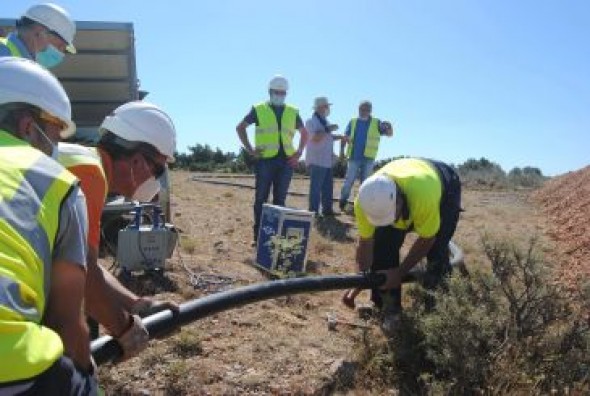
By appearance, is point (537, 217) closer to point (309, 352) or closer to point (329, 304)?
point (329, 304)

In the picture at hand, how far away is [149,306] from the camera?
9.76 feet

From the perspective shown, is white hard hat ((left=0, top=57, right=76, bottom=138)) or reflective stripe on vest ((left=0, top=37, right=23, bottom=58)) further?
reflective stripe on vest ((left=0, top=37, right=23, bottom=58))

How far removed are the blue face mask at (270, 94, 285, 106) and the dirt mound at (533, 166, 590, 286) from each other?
3.67 metres

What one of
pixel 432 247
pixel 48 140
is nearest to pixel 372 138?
pixel 432 247

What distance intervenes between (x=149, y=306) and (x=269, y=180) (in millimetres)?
4788

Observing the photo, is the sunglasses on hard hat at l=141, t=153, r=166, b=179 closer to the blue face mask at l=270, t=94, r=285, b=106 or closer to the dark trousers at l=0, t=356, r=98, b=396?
the dark trousers at l=0, t=356, r=98, b=396

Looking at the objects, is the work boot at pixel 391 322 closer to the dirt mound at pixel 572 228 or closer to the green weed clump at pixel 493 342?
the green weed clump at pixel 493 342

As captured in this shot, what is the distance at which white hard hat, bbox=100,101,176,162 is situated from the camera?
2746 millimetres

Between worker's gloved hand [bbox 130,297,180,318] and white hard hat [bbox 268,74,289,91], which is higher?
white hard hat [bbox 268,74,289,91]

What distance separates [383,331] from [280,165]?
134 inches

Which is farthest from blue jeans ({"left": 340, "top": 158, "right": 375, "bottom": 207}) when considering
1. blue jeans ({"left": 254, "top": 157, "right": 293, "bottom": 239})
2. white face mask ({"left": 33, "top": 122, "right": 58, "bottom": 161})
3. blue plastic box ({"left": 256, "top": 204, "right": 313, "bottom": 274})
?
white face mask ({"left": 33, "top": 122, "right": 58, "bottom": 161})

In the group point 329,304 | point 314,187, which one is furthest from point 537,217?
point 329,304

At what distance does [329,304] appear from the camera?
18.7ft

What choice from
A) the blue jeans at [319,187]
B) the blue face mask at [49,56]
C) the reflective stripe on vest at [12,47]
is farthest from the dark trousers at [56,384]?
the blue jeans at [319,187]
